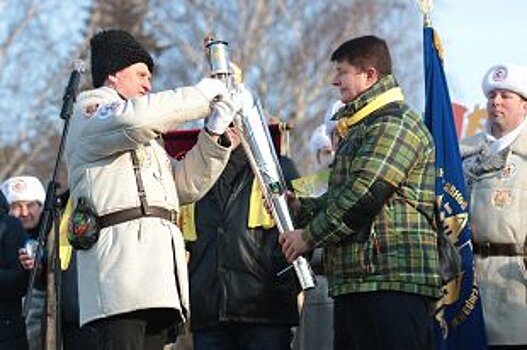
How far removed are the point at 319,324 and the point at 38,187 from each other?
2549mm

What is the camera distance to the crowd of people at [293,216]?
559cm

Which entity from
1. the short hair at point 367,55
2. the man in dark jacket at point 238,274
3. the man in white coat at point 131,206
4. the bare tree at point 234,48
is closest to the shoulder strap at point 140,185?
the man in white coat at point 131,206

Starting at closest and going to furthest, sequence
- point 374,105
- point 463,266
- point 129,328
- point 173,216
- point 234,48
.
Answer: point 129,328
point 173,216
point 374,105
point 463,266
point 234,48

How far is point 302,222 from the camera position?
6703 millimetres

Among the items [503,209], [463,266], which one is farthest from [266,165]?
[503,209]

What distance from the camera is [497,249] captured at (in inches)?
278

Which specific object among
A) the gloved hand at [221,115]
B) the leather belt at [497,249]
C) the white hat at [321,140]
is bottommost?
the leather belt at [497,249]

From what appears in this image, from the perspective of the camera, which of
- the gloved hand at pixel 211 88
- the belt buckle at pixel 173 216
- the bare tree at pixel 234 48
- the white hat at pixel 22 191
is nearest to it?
the gloved hand at pixel 211 88

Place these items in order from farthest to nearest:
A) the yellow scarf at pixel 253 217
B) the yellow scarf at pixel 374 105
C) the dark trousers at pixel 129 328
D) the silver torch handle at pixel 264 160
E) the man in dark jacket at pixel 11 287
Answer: the man in dark jacket at pixel 11 287
the yellow scarf at pixel 253 217
the silver torch handle at pixel 264 160
the yellow scarf at pixel 374 105
the dark trousers at pixel 129 328

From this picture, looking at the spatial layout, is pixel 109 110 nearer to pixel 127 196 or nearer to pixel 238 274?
pixel 127 196

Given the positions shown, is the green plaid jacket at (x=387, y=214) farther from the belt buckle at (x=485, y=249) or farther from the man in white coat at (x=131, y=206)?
the belt buckle at (x=485, y=249)

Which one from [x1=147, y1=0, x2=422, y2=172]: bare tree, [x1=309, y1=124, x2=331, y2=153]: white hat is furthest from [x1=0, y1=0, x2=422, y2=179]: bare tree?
[x1=309, y1=124, x2=331, y2=153]: white hat

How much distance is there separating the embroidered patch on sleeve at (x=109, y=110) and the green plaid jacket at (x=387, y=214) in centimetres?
113

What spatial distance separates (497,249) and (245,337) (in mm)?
1541
